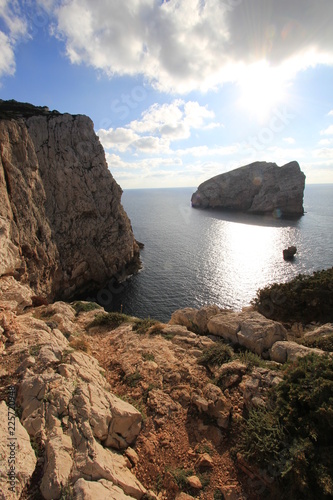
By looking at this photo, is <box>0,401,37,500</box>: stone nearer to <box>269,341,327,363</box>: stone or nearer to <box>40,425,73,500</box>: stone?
<box>40,425,73,500</box>: stone

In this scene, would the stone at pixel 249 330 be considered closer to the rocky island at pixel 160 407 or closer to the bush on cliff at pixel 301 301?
the rocky island at pixel 160 407

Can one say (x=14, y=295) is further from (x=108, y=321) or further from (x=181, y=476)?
(x=181, y=476)

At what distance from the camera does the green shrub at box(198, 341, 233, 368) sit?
1120 cm

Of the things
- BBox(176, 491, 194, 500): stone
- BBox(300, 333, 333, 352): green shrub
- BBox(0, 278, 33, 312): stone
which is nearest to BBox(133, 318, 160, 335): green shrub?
BBox(0, 278, 33, 312): stone

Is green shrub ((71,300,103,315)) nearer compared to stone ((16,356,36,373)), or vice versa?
stone ((16,356,36,373))

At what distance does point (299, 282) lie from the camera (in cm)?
2247

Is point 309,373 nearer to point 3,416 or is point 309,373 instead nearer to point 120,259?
point 3,416

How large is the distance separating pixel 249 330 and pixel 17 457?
10891 mm

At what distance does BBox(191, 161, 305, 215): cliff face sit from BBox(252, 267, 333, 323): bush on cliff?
99.2 meters

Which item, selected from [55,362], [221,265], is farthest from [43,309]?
[221,265]

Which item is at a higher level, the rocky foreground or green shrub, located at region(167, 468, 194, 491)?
the rocky foreground

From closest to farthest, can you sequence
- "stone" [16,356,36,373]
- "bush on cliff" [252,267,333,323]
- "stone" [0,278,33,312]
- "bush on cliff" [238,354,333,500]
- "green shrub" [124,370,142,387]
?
1. "bush on cliff" [238,354,333,500]
2. "stone" [16,356,36,373]
3. "green shrub" [124,370,142,387]
4. "stone" [0,278,33,312]
5. "bush on cliff" [252,267,333,323]

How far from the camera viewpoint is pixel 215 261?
5709 cm
